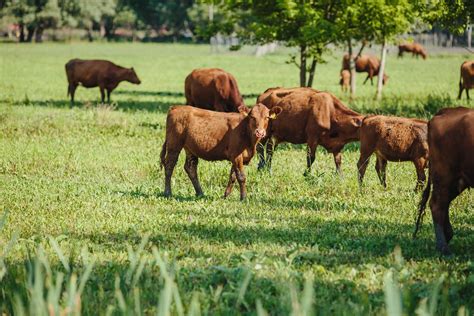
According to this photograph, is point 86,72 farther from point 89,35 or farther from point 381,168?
point 89,35

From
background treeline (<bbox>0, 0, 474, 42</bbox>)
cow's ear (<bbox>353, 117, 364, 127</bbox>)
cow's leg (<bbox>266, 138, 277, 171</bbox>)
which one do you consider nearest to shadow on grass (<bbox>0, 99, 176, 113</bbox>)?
background treeline (<bbox>0, 0, 474, 42</bbox>)

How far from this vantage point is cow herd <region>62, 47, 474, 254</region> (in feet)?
26.3

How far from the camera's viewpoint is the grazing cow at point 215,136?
1080cm

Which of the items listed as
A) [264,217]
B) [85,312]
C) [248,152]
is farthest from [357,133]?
[85,312]

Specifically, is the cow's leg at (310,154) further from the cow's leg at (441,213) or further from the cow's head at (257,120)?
the cow's leg at (441,213)

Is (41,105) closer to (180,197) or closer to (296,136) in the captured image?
(296,136)

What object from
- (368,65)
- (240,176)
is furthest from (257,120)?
(368,65)

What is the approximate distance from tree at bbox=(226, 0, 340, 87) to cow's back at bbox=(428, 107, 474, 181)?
49.9ft

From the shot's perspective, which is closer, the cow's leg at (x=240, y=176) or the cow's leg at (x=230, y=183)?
the cow's leg at (x=240, y=176)

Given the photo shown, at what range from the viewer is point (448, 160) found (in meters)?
8.01

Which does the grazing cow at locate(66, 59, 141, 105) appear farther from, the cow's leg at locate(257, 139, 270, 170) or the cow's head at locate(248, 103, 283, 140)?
the cow's head at locate(248, 103, 283, 140)

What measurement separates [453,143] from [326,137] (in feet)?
17.1

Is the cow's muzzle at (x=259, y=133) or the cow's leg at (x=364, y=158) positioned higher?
the cow's muzzle at (x=259, y=133)

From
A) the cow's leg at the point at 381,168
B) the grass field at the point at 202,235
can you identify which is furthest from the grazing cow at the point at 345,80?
the cow's leg at the point at 381,168
